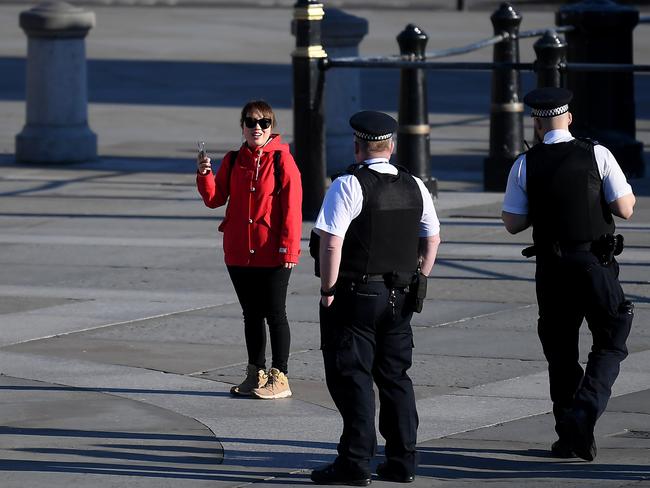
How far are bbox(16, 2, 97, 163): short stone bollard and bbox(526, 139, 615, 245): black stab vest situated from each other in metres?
11.2

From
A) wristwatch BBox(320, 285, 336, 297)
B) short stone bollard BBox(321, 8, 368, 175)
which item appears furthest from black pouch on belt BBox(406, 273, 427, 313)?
→ short stone bollard BBox(321, 8, 368, 175)

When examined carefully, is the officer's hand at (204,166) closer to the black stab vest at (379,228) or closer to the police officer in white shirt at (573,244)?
the black stab vest at (379,228)

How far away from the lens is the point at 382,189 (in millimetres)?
6582

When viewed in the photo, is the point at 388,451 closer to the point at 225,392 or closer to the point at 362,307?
the point at 362,307

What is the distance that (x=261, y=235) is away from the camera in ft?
26.5

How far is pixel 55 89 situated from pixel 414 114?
472cm

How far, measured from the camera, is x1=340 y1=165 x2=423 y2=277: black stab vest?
21.6 ft

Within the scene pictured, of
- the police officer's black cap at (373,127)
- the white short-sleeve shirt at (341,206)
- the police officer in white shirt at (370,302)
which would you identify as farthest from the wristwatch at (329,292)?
the police officer's black cap at (373,127)

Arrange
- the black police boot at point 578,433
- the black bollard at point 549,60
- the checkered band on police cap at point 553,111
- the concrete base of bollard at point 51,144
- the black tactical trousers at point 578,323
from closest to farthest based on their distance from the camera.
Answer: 1. the black police boot at point 578,433
2. the black tactical trousers at point 578,323
3. the checkered band on police cap at point 553,111
4. the black bollard at point 549,60
5. the concrete base of bollard at point 51,144

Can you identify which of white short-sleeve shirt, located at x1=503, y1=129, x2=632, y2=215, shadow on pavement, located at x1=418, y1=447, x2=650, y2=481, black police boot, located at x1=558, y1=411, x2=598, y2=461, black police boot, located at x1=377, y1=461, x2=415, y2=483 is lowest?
shadow on pavement, located at x1=418, y1=447, x2=650, y2=481

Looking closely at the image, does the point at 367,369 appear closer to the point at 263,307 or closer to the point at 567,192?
the point at 567,192

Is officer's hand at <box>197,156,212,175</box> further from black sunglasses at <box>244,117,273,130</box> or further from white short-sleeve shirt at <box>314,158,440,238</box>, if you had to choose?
white short-sleeve shirt at <box>314,158,440,238</box>

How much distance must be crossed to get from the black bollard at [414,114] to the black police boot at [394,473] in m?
8.16

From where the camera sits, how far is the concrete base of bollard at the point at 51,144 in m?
17.4
